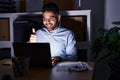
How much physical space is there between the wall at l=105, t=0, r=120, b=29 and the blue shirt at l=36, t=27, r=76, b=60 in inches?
29.6

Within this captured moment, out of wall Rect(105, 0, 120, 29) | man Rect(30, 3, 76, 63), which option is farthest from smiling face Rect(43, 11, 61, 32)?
wall Rect(105, 0, 120, 29)

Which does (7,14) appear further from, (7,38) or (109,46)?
(109,46)

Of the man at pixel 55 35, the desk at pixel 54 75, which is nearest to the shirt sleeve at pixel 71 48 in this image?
the man at pixel 55 35

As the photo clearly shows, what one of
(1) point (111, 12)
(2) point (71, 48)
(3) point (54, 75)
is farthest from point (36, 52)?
(1) point (111, 12)

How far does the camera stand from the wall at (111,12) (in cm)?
318

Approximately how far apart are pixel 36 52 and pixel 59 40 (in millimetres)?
990

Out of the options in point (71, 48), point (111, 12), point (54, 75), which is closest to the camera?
point (54, 75)

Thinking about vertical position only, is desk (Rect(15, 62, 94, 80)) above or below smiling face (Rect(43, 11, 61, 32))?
below

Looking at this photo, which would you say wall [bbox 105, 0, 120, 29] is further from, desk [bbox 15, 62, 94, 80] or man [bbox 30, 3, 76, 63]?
desk [bbox 15, 62, 94, 80]

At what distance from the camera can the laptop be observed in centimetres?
177

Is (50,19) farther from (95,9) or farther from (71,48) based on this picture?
(95,9)

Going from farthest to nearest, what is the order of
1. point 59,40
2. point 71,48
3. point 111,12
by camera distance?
point 111,12 < point 59,40 < point 71,48

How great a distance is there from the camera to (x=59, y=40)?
2760 millimetres

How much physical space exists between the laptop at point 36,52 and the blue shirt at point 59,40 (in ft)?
2.50
